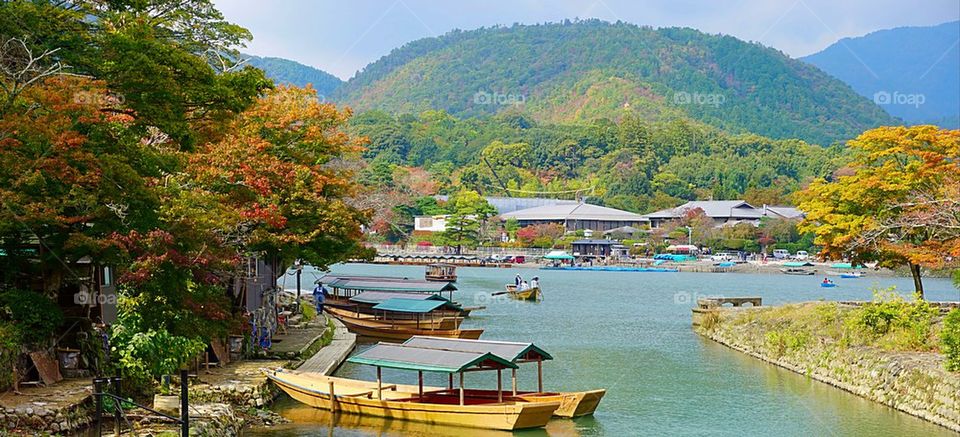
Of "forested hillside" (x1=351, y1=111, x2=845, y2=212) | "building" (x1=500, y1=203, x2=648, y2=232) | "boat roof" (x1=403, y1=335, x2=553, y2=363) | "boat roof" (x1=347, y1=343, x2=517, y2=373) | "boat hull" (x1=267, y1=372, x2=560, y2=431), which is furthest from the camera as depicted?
"forested hillside" (x1=351, y1=111, x2=845, y2=212)

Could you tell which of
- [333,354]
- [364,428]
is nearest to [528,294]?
[333,354]

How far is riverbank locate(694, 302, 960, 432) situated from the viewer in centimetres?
2050

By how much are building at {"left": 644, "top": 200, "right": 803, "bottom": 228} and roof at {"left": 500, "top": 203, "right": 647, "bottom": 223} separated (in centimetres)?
257

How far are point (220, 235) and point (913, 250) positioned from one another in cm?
1952

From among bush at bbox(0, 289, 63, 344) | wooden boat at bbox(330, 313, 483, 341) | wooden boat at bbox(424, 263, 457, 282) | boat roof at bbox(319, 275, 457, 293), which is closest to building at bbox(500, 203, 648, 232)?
wooden boat at bbox(424, 263, 457, 282)

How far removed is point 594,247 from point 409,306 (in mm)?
77851

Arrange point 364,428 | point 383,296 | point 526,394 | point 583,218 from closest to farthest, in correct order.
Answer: point 364,428 → point 526,394 → point 383,296 → point 583,218

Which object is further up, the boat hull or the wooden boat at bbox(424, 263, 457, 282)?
the wooden boat at bbox(424, 263, 457, 282)

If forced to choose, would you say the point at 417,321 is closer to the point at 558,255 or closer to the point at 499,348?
the point at 499,348

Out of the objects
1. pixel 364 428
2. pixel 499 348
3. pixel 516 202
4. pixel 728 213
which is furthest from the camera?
pixel 516 202

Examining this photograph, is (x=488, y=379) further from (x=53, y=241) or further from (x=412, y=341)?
(x=53, y=241)

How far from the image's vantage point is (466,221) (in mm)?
108438

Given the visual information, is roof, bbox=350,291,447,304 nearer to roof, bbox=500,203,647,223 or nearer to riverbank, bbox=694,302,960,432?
riverbank, bbox=694,302,960,432

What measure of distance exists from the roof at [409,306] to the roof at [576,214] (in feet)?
271
